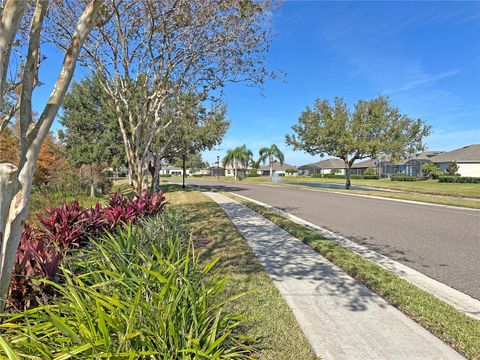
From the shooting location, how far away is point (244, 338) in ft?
9.66

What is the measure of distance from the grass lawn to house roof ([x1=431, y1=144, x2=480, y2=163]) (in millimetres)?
51165

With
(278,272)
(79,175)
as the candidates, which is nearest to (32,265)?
(278,272)

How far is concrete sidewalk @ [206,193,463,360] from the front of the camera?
3.06 meters

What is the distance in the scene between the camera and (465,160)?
4566 cm

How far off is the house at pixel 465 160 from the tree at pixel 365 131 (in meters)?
21.3

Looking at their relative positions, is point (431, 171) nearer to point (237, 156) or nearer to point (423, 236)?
point (237, 156)

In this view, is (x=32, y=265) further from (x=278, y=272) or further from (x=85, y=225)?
(x=278, y=272)

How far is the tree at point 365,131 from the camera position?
2917 cm

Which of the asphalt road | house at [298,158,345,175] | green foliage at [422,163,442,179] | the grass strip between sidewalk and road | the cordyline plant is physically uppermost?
house at [298,158,345,175]

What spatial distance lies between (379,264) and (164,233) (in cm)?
420

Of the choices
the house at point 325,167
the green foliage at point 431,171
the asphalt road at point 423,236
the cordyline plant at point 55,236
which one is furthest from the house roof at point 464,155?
the cordyline plant at point 55,236

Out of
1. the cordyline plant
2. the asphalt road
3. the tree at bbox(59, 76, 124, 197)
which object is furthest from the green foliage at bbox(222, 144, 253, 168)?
the cordyline plant

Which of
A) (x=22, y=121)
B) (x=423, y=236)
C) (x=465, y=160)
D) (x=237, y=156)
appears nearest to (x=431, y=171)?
(x=465, y=160)

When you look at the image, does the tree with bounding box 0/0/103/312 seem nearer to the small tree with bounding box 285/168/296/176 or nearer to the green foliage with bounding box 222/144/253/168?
the green foliage with bounding box 222/144/253/168
